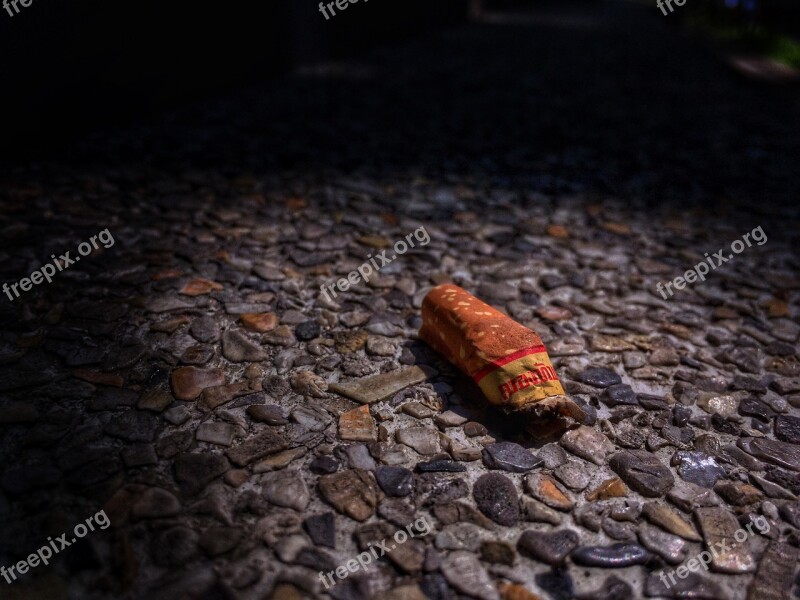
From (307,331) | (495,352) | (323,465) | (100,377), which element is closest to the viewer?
(323,465)

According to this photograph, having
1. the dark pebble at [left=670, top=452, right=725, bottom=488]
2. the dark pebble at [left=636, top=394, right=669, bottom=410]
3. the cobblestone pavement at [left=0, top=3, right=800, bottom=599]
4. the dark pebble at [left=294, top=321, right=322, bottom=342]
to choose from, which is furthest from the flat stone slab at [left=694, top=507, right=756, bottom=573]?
the dark pebble at [left=294, top=321, right=322, bottom=342]

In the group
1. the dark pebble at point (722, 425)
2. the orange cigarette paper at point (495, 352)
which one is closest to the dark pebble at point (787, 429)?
the dark pebble at point (722, 425)

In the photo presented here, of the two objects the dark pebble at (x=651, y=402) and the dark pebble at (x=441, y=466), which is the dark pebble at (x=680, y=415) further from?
the dark pebble at (x=441, y=466)

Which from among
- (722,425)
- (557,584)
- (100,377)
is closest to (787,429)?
(722,425)

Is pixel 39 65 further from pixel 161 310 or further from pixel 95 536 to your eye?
pixel 95 536

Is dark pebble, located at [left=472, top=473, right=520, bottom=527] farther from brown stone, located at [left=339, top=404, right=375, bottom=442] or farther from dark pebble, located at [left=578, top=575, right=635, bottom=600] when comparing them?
brown stone, located at [left=339, top=404, right=375, bottom=442]

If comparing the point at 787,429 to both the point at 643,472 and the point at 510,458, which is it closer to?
the point at 643,472

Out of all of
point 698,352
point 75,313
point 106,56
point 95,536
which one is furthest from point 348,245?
point 106,56
